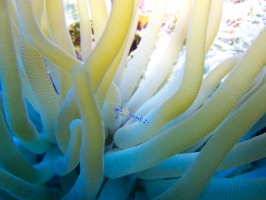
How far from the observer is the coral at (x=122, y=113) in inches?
38.3

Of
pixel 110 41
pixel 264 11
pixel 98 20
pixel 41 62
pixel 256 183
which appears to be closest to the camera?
pixel 110 41

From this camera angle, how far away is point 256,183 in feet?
3.91

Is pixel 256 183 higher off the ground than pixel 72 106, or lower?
lower

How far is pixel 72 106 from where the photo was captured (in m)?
1.24

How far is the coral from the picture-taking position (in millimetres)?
972

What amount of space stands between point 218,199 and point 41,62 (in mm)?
1043

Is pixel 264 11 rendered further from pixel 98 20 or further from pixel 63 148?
pixel 63 148

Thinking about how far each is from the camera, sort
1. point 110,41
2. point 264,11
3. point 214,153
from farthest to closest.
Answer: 1. point 264,11
2. point 214,153
3. point 110,41

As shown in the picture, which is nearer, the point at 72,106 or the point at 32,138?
the point at 72,106

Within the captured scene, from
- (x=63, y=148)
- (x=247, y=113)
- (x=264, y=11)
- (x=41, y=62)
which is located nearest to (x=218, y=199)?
(x=247, y=113)

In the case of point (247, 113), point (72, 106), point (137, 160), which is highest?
point (247, 113)

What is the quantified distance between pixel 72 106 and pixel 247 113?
2.31 ft

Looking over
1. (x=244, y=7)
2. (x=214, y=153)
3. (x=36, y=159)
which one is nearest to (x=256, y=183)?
(x=214, y=153)

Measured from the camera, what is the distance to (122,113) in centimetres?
160
